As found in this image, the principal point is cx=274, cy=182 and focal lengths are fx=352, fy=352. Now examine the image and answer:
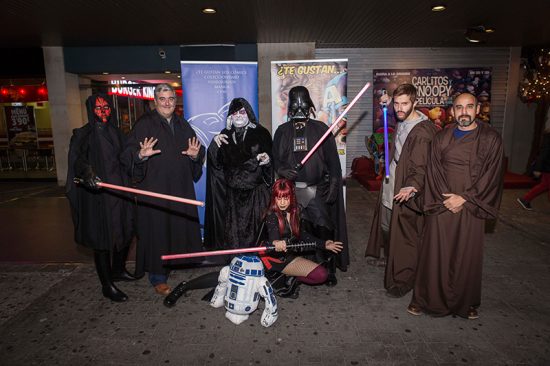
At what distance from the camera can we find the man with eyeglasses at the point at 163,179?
3.44 metres

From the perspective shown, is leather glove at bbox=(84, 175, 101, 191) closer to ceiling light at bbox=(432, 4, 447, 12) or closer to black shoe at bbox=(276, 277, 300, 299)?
black shoe at bbox=(276, 277, 300, 299)

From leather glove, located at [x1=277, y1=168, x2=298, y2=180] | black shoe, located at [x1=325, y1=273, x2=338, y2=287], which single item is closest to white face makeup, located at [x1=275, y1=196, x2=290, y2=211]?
leather glove, located at [x1=277, y1=168, x2=298, y2=180]

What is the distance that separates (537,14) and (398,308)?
21.2 feet

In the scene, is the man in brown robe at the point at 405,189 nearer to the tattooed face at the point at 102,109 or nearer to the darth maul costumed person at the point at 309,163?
the darth maul costumed person at the point at 309,163

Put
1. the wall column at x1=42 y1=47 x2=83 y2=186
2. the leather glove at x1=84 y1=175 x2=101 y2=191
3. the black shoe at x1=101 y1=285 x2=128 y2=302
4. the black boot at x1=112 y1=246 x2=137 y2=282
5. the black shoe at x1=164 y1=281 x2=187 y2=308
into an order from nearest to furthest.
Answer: the leather glove at x1=84 y1=175 x2=101 y2=191 < the black shoe at x1=164 y1=281 x2=187 y2=308 < the black shoe at x1=101 y1=285 x2=128 y2=302 < the black boot at x1=112 y1=246 x2=137 y2=282 < the wall column at x1=42 y1=47 x2=83 y2=186

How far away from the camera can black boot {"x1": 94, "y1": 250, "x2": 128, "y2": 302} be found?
3.48 meters

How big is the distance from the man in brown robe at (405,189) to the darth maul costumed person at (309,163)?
1.92 feet

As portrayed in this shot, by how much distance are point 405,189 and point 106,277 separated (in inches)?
119

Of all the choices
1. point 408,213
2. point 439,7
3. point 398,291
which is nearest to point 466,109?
point 408,213

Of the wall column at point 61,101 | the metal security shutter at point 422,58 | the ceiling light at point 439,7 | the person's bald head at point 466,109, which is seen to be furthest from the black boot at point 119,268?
the metal security shutter at point 422,58

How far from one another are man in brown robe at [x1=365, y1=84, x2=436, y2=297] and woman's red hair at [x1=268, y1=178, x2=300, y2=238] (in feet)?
3.14

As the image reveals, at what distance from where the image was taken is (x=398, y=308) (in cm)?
333

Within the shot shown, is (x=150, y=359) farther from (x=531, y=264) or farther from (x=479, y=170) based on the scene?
(x=531, y=264)

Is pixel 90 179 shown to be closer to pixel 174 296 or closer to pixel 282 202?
pixel 174 296
